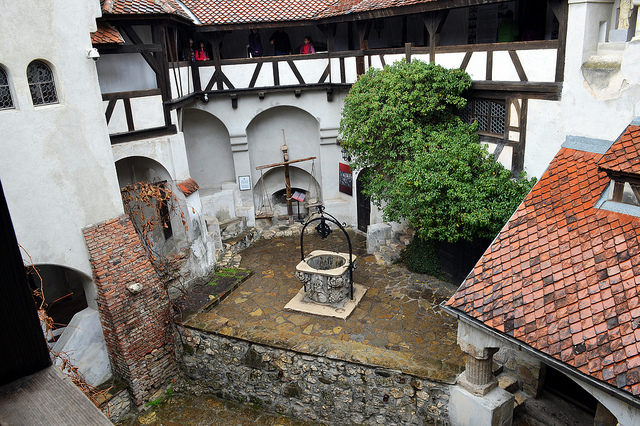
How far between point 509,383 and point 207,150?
12.4 m

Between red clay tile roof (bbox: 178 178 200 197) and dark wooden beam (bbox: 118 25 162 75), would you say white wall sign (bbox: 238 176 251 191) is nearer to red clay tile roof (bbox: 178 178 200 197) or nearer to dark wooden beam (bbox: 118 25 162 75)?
red clay tile roof (bbox: 178 178 200 197)

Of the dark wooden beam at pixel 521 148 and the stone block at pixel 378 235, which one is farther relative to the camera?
the stone block at pixel 378 235

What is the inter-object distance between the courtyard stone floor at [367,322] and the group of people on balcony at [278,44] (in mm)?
7028

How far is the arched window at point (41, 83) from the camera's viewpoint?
909 cm

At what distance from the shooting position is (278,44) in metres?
16.3

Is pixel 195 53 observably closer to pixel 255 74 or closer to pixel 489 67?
pixel 255 74

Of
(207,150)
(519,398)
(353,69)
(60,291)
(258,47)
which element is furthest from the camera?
(207,150)

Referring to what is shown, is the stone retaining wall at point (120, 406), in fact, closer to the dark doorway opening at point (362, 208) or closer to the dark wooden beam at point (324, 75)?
the dark doorway opening at point (362, 208)

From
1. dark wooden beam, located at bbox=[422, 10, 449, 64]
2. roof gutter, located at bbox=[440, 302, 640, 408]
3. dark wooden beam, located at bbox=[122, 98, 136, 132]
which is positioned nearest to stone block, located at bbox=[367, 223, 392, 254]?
dark wooden beam, located at bbox=[422, 10, 449, 64]

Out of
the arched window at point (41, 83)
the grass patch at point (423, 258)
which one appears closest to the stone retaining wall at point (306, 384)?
the grass patch at point (423, 258)

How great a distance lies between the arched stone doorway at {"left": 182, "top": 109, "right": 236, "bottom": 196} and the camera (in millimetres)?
16984

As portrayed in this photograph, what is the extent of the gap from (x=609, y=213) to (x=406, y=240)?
22.8 feet

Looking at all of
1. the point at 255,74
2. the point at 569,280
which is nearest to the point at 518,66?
the point at 569,280

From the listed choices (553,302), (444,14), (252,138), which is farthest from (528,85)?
(252,138)
